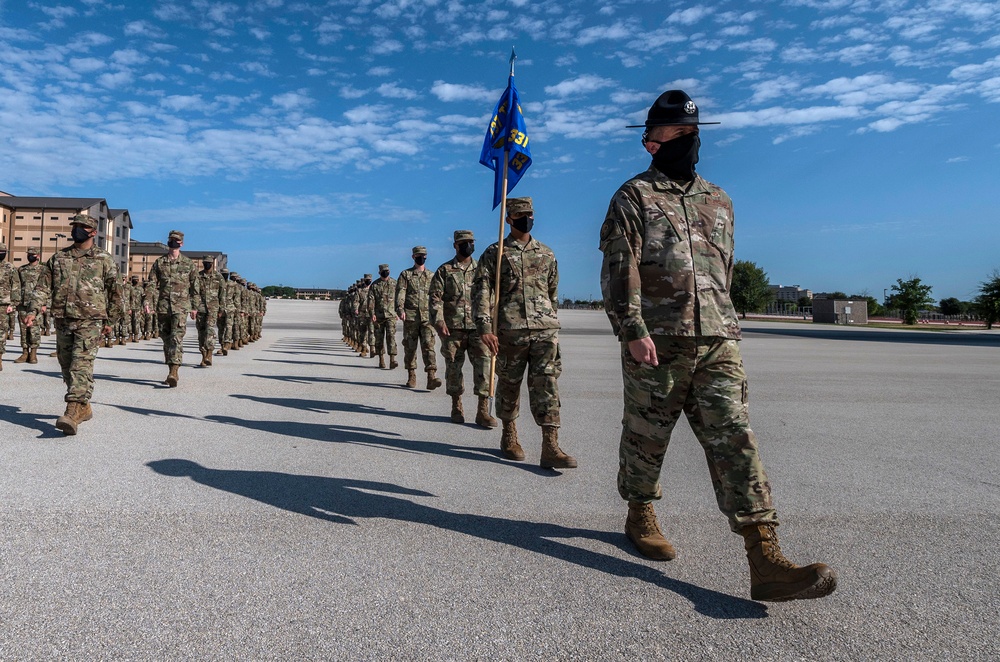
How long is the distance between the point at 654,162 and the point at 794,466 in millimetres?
3195

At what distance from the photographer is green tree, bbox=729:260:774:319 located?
89.8m

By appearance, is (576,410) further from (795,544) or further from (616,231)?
(616,231)

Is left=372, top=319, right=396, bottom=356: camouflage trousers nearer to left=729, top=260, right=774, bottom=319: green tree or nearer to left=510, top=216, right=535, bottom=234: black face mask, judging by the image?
left=510, top=216, right=535, bottom=234: black face mask

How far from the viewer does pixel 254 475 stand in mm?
4730

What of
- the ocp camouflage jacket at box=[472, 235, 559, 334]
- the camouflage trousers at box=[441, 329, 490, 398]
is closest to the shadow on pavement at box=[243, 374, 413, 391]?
the camouflage trousers at box=[441, 329, 490, 398]

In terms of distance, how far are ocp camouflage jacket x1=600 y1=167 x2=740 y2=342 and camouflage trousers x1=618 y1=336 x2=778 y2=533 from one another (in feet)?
0.36

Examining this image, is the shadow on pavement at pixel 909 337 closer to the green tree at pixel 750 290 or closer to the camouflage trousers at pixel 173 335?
the camouflage trousers at pixel 173 335

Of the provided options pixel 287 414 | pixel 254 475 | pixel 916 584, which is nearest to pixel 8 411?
pixel 287 414

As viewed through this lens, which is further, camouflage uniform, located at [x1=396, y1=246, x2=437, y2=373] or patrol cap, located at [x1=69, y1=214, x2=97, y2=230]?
camouflage uniform, located at [x1=396, y1=246, x2=437, y2=373]

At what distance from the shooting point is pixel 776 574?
8.79 feet

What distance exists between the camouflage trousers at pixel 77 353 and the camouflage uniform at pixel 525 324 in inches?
160

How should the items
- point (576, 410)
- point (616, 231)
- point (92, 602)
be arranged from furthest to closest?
point (576, 410)
point (616, 231)
point (92, 602)

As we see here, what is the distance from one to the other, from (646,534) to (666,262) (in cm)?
138

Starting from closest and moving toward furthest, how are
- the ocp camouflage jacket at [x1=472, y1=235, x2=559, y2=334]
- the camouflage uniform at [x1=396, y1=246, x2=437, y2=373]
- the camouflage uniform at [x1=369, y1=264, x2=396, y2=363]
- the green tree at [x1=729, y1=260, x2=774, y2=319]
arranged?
the ocp camouflage jacket at [x1=472, y1=235, x2=559, y2=334] → the camouflage uniform at [x1=396, y1=246, x2=437, y2=373] → the camouflage uniform at [x1=369, y1=264, x2=396, y2=363] → the green tree at [x1=729, y1=260, x2=774, y2=319]
